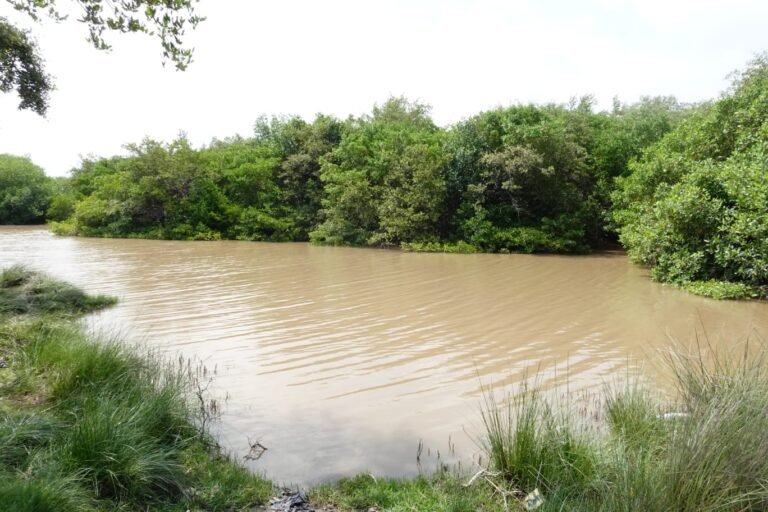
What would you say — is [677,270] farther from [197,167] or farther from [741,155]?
[197,167]

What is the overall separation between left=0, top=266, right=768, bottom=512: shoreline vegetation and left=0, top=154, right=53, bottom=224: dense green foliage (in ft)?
155

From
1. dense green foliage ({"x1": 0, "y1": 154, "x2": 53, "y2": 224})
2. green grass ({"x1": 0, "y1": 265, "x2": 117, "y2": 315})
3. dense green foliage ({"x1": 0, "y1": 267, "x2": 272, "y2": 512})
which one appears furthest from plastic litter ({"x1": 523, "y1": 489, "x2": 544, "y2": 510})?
dense green foliage ({"x1": 0, "y1": 154, "x2": 53, "y2": 224})

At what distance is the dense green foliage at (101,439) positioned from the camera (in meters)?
2.68

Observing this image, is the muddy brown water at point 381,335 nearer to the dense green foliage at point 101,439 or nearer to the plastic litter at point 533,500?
the dense green foliage at point 101,439

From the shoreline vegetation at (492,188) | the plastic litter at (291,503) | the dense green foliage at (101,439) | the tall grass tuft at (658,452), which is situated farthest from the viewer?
the shoreline vegetation at (492,188)

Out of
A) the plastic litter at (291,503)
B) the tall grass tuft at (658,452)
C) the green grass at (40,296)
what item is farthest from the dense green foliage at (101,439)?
the green grass at (40,296)

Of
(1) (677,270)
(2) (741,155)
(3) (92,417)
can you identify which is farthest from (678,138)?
(3) (92,417)

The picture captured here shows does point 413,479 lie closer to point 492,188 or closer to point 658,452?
point 658,452

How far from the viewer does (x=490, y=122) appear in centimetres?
2242

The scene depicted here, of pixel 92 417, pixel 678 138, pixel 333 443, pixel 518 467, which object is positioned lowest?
pixel 333 443

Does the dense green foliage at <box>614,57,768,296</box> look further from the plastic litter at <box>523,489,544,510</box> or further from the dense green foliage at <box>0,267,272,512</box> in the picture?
the dense green foliage at <box>0,267,272,512</box>

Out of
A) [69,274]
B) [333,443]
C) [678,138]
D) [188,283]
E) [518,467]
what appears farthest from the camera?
[678,138]

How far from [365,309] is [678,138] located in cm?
1217

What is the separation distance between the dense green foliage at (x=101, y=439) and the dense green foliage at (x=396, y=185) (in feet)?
58.9
